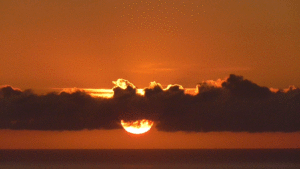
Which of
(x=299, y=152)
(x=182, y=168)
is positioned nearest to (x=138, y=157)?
(x=182, y=168)

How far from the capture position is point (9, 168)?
54594 millimetres

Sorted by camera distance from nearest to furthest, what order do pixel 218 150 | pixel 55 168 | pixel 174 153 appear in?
pixel 55 168 < pixel 174 153 < pixel 218 150

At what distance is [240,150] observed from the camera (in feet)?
294

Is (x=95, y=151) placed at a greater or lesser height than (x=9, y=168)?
greater

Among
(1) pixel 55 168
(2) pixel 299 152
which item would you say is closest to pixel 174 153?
(2) pixel 299 152

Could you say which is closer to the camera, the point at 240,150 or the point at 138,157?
the point at 138,157

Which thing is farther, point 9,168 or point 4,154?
point 4,154

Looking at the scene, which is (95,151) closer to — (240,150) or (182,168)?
(240,150)

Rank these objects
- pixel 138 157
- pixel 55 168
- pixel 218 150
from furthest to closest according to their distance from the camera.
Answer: pixel 218 150 < pixel 138 157 < pixel 55 168

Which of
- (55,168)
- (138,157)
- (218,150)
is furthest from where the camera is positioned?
(218,150)

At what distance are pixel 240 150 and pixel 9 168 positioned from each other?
50.1 meters

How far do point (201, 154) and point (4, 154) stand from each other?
36.7m

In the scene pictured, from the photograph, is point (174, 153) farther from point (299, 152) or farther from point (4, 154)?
point (4, 154)

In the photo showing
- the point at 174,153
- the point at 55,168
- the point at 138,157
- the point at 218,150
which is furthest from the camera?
the point at 218,150
